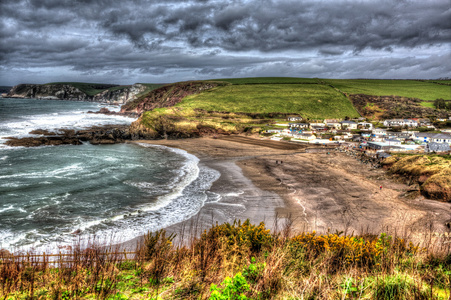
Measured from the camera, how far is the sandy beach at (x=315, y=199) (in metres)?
20.9

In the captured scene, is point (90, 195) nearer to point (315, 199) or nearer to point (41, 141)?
point (315, 199)

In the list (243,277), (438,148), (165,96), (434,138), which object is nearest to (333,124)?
(434,138)

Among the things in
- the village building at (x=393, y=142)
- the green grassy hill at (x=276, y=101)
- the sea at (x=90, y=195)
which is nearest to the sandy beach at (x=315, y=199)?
the sea at (x=90, y=195)

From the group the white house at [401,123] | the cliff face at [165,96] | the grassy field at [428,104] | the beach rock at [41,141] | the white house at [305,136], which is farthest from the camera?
the grassy field at [428,104]

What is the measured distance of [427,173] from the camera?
3238 cm

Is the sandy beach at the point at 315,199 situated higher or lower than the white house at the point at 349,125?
lower

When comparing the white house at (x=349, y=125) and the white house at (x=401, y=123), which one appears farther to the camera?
the white house at (x=401, y=123)

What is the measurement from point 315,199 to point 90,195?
22.4 m

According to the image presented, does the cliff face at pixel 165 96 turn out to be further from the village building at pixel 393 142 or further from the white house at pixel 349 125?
the village building at pixel 393 142

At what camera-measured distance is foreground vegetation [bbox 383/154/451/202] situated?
2734 cm

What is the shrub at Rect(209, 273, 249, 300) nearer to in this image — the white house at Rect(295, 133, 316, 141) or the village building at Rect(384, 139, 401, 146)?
the village building at Rect(384, 139, 401, 146)

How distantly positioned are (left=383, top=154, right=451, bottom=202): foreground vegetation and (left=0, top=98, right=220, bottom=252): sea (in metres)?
22.7

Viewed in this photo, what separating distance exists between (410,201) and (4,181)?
43.0 meters

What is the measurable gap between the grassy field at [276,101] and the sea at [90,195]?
69.2 meters
